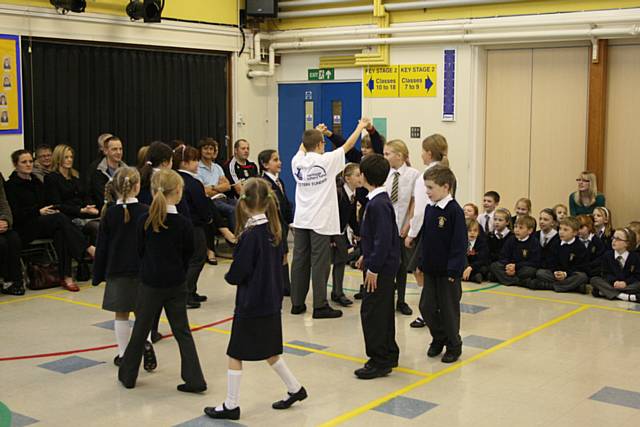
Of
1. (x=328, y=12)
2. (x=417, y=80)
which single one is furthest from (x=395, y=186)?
(x=328, y=12)

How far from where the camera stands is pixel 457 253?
6.18 m

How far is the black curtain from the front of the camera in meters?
10.9

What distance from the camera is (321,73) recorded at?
13336mm

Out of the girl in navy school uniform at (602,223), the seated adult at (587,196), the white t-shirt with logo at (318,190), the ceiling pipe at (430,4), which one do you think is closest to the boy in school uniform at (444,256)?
the white t-shirt with logo at (318,190)

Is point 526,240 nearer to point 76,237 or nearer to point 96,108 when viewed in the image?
point 76,237

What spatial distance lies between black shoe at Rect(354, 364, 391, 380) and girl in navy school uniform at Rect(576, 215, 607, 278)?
151 inches

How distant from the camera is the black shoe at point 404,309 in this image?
26.2 ft

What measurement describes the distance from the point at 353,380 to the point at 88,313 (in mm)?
3219

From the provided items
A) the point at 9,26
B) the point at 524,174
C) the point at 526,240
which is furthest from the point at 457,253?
the point at 9,26

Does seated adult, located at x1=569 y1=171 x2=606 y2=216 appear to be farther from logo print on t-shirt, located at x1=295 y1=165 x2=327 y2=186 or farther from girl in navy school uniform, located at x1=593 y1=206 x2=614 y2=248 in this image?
logo print on t-shirt, located at x1=295 y1=165 x2=327 y2=186

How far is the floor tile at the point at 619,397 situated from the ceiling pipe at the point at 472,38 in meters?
5.56

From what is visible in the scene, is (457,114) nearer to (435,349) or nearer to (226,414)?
(435,349)

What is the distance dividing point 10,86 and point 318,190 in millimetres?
4774

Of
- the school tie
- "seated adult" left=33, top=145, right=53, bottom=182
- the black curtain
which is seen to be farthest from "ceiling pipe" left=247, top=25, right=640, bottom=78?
"seated adult" left=33, top=145, right=53, bottom=182
